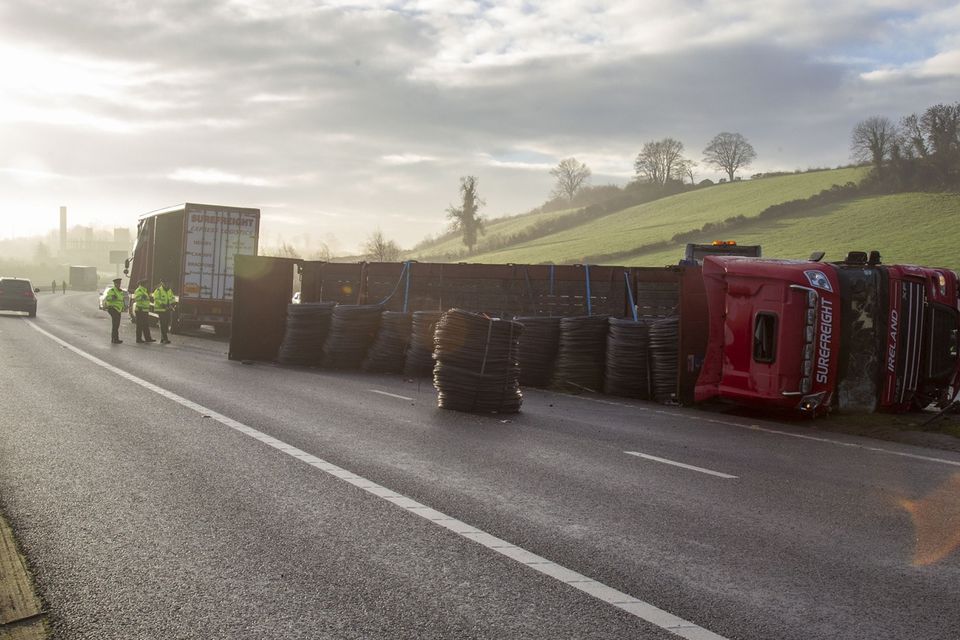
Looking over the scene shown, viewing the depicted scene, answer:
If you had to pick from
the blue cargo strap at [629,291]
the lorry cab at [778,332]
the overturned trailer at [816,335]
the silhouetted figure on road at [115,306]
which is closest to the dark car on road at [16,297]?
the silhouetted figure on road at [115,306]

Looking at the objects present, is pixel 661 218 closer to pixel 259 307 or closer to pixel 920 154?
pixel 920 154

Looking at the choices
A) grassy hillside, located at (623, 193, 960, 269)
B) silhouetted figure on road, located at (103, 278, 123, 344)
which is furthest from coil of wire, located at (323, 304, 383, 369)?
grassy hillside, located at (623, 193, 960, 269)

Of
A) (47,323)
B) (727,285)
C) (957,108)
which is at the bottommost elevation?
(47,323)

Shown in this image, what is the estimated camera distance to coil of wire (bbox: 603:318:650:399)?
15961 mm

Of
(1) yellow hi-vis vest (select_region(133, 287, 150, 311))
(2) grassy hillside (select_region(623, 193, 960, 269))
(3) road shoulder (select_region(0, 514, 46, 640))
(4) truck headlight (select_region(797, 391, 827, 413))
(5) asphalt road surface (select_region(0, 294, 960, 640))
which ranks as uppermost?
(2) grassy hillside (select_region(623, 193, 960, 269))

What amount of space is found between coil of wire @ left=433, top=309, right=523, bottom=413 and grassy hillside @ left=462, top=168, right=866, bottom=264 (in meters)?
58.6

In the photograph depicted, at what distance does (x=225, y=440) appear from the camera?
393 inches

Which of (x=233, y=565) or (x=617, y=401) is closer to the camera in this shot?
(x=233, y=565)

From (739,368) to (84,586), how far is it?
10.2 m

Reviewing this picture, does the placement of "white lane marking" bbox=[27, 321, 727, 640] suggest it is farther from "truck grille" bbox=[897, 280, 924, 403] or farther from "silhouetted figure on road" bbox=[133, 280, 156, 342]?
"silhouetted figure on road" bbox=[133, 280, 156, 342]

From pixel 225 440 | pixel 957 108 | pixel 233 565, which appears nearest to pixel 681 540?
pixel 233 565

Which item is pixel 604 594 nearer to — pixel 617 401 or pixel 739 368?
pixel 739 368

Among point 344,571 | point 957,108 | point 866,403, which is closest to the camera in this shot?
point 344,571

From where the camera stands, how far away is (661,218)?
9181cm
